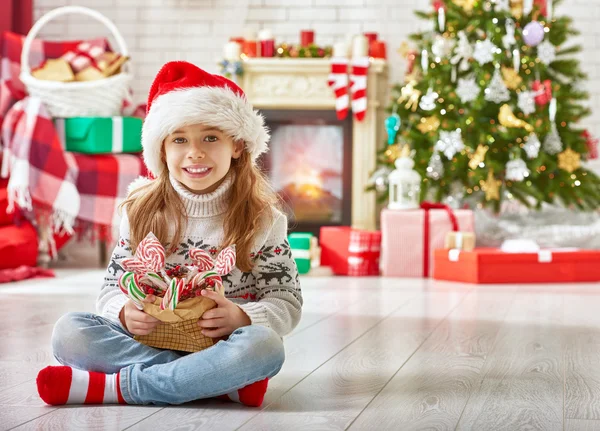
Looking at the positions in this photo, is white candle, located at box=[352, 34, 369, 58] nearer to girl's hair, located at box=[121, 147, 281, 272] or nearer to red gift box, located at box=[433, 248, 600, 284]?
red gift box, located at box=[433, 248, 600, 284]

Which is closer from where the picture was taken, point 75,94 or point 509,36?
point 75,94

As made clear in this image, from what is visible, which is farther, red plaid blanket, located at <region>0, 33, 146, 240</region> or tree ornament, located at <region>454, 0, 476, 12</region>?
tree ornament, located at <region>454, 0, 476, 12</region>

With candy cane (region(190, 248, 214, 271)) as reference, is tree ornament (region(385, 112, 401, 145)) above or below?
above

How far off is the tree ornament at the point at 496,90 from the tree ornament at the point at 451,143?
24 centimetres

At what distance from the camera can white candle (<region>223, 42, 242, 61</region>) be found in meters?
5.52

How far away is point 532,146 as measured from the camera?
16.3ft

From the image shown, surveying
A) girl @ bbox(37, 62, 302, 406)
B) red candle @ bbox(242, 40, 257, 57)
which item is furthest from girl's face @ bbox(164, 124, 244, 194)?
red candle @ bbox(242, 40, 257, 57)

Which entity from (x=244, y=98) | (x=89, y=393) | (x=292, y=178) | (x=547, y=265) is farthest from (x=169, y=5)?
(x=89, y=393)

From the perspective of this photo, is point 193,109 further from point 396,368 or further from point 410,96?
point 410,96

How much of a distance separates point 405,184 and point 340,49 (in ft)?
3.30

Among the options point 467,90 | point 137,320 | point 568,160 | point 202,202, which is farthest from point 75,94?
point 137,320

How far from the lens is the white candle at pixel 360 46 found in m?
5.49

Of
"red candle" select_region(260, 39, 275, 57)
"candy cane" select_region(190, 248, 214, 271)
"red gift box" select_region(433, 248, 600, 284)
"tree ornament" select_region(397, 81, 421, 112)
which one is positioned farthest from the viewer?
"red candle" select_region(260, 39, 275, 57)

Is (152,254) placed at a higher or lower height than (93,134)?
lower
